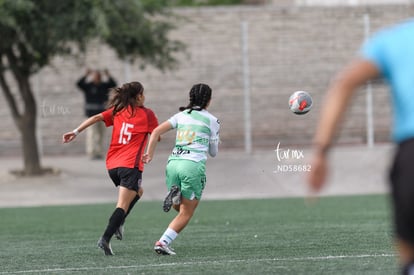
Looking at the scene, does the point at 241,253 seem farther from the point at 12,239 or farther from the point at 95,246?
the point at 12,239

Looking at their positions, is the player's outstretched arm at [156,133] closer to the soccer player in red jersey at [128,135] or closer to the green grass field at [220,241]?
the soccer player in red jersey at [128,135]

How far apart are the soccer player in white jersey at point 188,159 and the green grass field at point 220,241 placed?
332 millimetres

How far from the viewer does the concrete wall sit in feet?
85.1

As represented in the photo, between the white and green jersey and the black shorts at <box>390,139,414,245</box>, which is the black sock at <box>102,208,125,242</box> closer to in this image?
the white and green jersey

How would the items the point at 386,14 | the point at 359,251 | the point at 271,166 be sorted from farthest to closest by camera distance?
the point at 386,14 < the point at 271,166 < the point at 359,251

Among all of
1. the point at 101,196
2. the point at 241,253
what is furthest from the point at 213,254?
the point at 101,196

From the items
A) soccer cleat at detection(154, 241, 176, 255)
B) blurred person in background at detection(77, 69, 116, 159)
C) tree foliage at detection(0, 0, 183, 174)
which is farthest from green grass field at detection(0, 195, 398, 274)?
blurred person in background at detection(77, 69, 116, 159)

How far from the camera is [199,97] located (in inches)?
414

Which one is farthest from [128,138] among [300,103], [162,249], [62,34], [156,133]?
[62,34]

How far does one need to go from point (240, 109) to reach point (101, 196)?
185 inches

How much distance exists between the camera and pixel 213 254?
1041 centimetres

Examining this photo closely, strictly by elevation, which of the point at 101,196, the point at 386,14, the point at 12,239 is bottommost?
the point at 101,196

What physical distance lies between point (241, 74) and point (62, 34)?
5957mm

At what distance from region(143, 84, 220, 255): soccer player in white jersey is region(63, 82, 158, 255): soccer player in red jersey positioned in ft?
1.68
